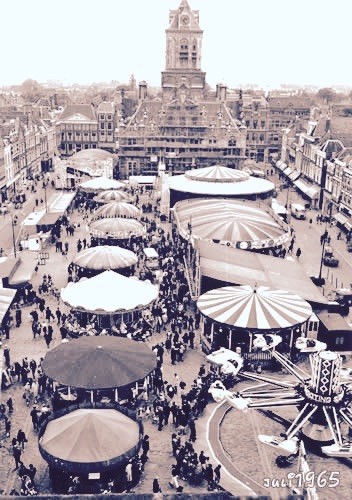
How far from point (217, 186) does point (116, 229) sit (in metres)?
17.8

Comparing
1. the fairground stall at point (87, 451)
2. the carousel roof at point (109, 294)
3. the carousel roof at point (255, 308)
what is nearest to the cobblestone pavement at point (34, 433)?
the fairground stall at point (87, 451)

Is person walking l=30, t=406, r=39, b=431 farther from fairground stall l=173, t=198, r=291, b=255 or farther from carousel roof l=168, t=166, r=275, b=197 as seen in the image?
A: carousel roof l=168, t=166, r=275, b=197

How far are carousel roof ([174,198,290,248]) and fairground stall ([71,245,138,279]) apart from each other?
567cm

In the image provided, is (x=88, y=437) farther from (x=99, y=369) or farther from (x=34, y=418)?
(x=34, y=418)

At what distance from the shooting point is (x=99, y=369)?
2097 cm

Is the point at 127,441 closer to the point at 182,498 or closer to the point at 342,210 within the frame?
the point at 182,498

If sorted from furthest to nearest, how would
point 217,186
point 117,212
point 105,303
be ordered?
point 217,186
point 117,212
point 105,303

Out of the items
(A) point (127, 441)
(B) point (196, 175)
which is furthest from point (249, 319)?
(B) point (196, 175)

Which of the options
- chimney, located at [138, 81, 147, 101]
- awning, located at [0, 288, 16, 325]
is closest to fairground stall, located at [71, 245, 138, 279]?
awning, located at [0, 288, 16, 325]

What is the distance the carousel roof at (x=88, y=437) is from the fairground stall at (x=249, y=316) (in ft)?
27.7

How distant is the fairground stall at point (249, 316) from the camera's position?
82.3ft

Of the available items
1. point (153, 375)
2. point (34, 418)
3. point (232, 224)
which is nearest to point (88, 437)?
point (34, 418)

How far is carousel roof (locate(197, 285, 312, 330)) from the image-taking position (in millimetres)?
25125

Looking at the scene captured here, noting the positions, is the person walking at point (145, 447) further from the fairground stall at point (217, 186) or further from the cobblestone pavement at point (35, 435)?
the fairground stall at point (217, 186)
